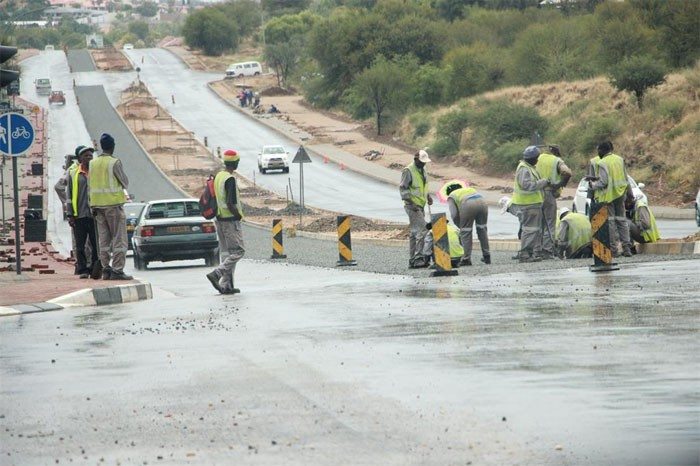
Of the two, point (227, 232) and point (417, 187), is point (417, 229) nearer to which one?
point (417, 187)

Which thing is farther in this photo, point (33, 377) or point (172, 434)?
point (33, 377)

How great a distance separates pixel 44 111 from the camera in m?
112

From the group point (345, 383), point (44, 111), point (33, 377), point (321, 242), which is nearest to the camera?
point (345, 383)

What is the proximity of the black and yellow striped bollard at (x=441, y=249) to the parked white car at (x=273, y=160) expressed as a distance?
200 feet

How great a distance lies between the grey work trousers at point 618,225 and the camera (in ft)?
74.3

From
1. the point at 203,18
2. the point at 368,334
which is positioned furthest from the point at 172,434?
the point at 203,18

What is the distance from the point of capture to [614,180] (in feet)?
73.9

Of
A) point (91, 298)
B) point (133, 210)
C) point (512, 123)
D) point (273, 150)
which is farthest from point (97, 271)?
point (273, 150)

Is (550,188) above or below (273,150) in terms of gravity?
above

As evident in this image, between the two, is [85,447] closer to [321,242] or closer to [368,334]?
[368,334]

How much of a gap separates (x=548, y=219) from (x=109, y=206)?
23.9ft

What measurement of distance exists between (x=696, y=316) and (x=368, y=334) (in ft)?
9.50

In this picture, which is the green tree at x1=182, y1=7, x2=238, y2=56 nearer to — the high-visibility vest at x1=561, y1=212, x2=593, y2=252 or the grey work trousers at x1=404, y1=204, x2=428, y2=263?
the grey work trousers at x1=404, y1=204, x2=428, y2=263

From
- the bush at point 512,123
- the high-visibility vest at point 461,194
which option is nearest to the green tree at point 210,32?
the bush at point 512,123
